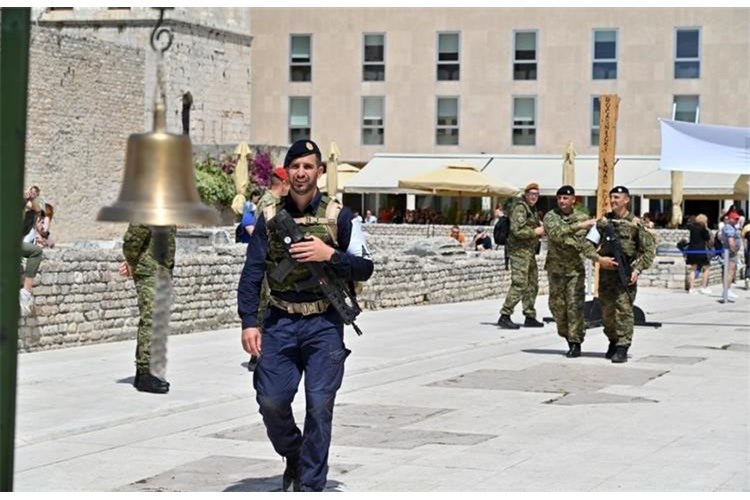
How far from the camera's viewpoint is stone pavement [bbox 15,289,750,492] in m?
8.80

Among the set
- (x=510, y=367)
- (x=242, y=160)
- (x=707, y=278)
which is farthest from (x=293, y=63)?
(x=510, y=367)

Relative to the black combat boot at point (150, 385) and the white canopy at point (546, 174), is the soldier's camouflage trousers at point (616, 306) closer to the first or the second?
the black combat boot at point (150, 385)

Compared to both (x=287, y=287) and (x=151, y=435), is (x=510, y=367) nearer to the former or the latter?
(x=151, y=435)

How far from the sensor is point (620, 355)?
15.4 m

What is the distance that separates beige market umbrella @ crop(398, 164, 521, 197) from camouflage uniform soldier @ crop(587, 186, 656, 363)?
2582 centimetres

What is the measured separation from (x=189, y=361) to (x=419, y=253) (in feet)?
43.4

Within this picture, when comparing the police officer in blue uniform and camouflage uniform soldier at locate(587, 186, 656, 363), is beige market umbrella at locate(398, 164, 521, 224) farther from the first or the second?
the police officer in blue uniform

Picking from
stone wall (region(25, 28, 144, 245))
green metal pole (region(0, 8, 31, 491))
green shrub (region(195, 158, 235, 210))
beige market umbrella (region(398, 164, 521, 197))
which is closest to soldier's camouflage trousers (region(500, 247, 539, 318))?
green metal pole (region(0, 8, 31, 491))

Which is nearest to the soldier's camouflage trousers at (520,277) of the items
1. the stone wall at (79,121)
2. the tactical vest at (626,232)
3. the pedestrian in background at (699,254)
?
the tactical vest at (626,232)

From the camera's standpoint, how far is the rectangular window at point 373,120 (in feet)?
187

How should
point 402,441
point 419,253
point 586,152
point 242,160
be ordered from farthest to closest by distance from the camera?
point 586,152 → point 242,160 → point 419,253 → point 402,441

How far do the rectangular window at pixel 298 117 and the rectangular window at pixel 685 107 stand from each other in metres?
13.3

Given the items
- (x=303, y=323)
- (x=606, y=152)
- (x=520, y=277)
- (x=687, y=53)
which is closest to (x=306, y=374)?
(x=303, y=323)

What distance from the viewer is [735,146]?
64.4 feet
